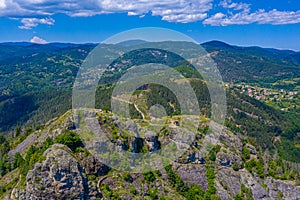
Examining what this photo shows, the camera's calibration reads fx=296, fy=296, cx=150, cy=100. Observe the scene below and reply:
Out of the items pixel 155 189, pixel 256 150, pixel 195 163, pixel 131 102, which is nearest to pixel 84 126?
pixel 155 189

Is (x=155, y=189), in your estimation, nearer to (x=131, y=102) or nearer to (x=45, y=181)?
(x=45, y=181)

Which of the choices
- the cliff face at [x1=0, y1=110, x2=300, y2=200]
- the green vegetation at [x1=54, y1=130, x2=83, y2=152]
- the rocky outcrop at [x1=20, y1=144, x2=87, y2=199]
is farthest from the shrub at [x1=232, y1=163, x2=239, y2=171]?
the green vegetation at [x1=54, y1=130, x2=83, y2=152]

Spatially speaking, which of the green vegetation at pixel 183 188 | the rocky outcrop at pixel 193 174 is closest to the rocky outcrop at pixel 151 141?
the green vegetation at pixel 183 188

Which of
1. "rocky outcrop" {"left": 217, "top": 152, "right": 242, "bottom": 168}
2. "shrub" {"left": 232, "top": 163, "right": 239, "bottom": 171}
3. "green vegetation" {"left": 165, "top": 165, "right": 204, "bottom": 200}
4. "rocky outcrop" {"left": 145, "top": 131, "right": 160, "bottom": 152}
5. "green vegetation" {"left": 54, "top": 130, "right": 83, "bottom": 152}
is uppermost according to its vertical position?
"green vegetation" {"left": 54, "top": 130, "right": 83, "bottom": 152}

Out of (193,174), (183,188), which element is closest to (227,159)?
(193,174)

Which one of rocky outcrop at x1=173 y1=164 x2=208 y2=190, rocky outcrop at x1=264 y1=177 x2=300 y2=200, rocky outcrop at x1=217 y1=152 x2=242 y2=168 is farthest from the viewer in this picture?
rocky outcrop at x1=217 y1=152 x2=242 y2=168

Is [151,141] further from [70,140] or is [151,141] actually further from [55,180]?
[55,180]

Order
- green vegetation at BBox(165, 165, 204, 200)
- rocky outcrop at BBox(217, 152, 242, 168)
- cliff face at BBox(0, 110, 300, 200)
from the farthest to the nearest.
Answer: rocky outcrop at BBox(217, 152, 242, 168) → green vegetation at BBox(165, 165, 204, 200) → cliff face at BBox(0, 110, 300, 200)

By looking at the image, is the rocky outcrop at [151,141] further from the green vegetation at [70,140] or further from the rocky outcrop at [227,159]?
the rocky outcrop at [227,159]

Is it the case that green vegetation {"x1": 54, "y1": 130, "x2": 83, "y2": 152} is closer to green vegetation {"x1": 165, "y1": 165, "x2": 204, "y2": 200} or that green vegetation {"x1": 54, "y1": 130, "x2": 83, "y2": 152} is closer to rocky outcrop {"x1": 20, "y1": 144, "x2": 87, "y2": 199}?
rocky outcrop {"x1": 20, "y1": 144, "x2": 87, "y2": 199}
